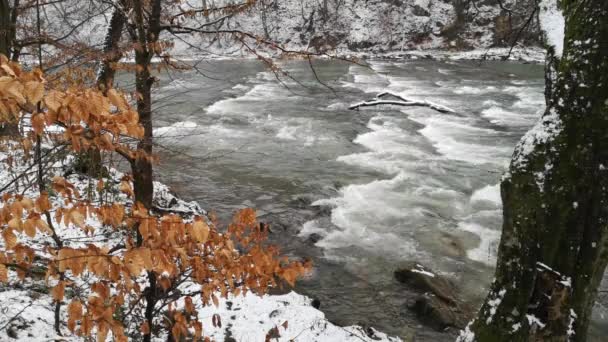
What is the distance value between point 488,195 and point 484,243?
2.36m

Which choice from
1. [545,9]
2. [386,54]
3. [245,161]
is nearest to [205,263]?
[545,9]

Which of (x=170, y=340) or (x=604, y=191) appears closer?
(x=604, y=191)

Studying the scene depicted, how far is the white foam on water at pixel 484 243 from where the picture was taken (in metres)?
7.90

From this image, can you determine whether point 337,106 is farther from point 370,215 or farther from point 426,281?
point 426,281

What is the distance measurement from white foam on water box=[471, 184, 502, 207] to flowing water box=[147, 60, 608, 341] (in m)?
0.04

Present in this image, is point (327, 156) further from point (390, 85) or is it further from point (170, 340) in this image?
point (390, 85)

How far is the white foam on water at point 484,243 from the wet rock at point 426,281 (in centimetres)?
112

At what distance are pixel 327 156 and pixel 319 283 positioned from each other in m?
6.52

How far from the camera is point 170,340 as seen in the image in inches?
153

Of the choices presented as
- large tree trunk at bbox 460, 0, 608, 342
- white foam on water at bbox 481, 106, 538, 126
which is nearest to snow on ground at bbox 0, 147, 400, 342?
large tree trunk at bbox 460, 0, 608, 342

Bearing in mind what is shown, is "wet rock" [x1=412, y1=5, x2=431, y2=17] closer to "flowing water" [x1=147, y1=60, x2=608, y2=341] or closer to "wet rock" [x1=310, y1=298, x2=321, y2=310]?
"flowing water" [x1=147, y1=60, x2=608, y2=341]

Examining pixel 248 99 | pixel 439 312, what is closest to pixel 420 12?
pixel 248 99

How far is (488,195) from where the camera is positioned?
10445 millimetres

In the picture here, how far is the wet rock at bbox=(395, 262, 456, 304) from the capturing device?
663 centimetres
